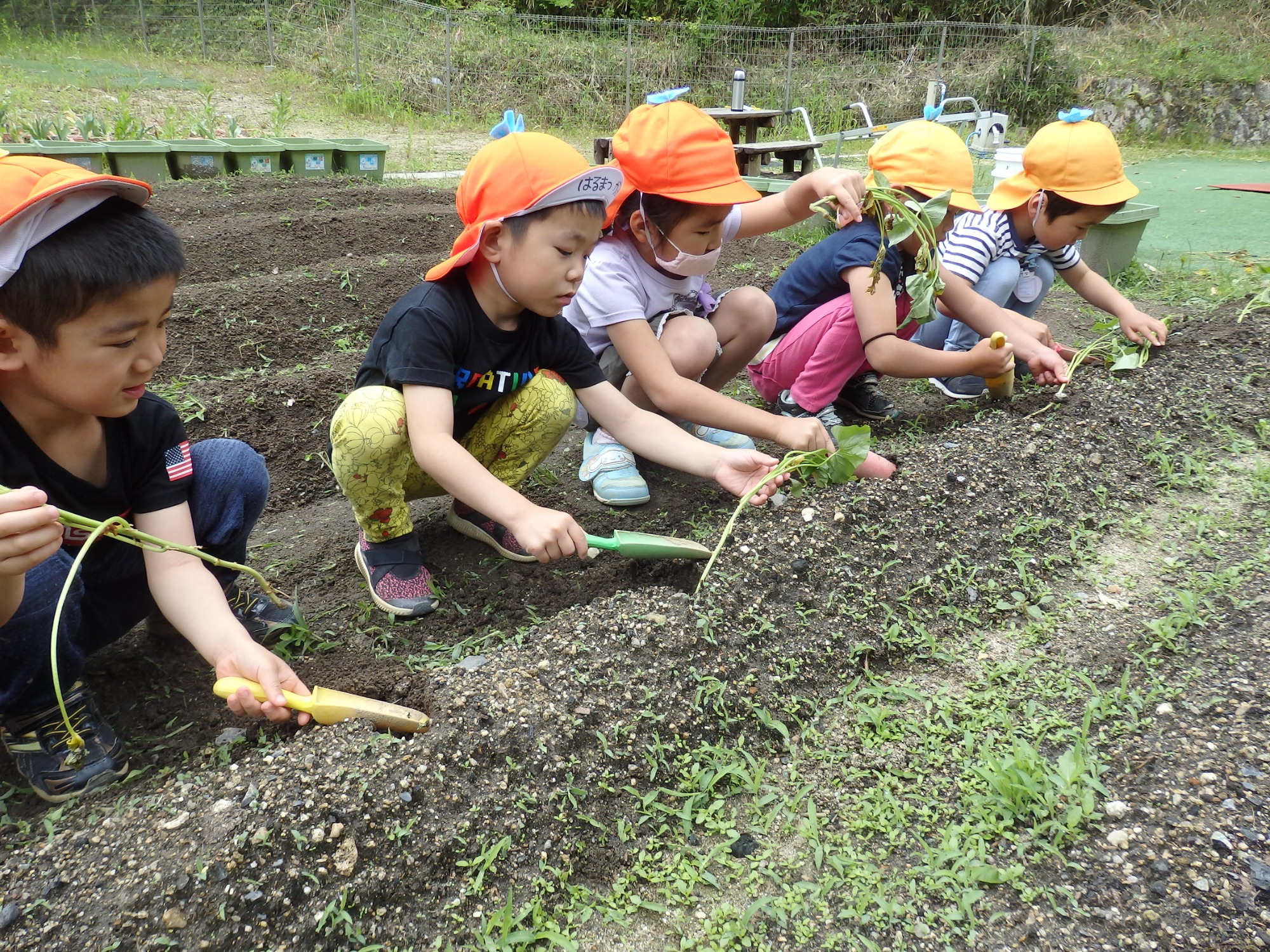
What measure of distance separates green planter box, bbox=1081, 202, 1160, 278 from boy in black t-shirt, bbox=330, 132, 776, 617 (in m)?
3.34

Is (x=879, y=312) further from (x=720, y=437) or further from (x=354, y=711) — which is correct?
(x=354, y=711)

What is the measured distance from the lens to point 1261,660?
167 cm

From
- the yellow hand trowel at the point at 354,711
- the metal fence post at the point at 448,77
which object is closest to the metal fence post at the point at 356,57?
the metal fence post at the point at 448,77

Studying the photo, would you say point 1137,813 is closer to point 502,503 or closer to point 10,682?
point 502,503

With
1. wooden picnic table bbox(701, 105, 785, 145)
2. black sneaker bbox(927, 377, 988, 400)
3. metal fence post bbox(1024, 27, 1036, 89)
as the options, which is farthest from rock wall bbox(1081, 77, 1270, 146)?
black sneaker bbox(927, 377, 988, 400)

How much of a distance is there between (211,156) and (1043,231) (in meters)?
5.47

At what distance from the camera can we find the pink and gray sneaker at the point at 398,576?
2.01 m

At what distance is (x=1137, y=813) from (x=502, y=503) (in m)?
1.19

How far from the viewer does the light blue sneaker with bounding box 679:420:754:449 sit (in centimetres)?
287

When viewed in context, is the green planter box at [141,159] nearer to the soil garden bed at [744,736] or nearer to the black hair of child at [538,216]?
the soil garden bed at [744,736]

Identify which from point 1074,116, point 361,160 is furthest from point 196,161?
point 1074,116

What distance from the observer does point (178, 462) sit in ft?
5.38

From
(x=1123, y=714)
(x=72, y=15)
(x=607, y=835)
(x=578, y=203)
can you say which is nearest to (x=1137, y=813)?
(x=1123, y=714)

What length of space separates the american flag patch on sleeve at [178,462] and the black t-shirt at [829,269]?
74.1 inches
